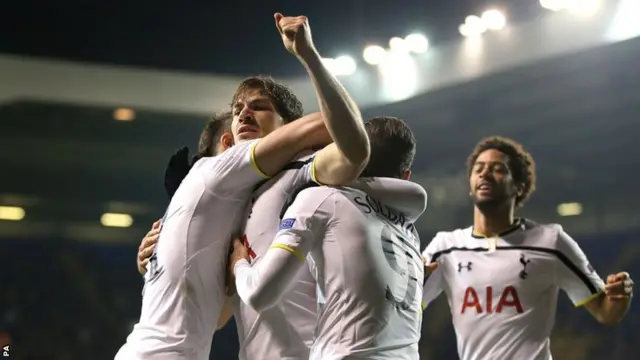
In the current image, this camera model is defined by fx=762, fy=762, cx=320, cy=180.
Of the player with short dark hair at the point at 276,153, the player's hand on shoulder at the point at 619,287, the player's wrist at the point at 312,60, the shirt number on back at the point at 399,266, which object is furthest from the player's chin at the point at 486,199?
the player's wrist at the point at 312,60

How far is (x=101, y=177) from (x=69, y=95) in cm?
82

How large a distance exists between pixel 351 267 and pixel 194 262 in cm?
29

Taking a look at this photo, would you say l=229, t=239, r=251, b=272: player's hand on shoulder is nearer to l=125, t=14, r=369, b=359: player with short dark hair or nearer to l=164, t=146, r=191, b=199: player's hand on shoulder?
l=125, t=14, r=369, b=359: player with short dark hair

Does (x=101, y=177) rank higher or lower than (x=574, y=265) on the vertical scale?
higher

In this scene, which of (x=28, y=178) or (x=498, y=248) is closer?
(x=498, y=248)

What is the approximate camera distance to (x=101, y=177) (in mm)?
6102

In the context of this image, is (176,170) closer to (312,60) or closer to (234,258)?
(234,258)

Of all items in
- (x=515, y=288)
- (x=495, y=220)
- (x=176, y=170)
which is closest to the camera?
(x=176, y=170)

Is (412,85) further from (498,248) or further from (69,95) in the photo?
(498,248)

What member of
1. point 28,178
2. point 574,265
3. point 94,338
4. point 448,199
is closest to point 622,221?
point 448,199

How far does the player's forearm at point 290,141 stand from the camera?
4.37 feet

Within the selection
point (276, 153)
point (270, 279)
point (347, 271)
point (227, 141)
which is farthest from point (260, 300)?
point (227, 141)

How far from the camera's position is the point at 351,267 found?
4.11 feet

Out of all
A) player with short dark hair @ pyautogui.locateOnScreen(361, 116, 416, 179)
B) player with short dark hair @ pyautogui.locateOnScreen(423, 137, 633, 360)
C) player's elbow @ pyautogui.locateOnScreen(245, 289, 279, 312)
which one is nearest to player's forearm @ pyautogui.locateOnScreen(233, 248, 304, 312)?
player's elbow @ pyautogui.locateOnScreen(245, 289, 279, 312)
